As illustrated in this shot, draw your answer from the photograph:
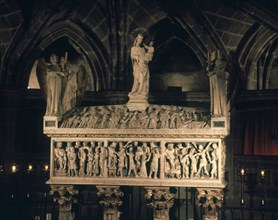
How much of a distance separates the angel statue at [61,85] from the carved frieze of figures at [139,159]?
2.72 ft

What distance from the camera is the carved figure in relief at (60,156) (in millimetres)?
15945

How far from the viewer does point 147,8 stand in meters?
20.0

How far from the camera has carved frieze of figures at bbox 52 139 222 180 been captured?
15.3m

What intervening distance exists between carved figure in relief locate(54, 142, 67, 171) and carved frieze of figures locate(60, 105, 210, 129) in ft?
1.47

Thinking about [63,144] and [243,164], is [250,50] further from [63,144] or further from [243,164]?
[63,144]

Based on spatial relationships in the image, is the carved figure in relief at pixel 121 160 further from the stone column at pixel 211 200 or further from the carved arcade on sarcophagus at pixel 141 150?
the stone column at pixel 211 200

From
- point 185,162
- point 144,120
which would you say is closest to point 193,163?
point 185,162

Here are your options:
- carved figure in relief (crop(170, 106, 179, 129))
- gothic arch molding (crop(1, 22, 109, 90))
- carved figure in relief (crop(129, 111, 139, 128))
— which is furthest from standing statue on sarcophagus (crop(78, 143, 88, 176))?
gothic arch molding (crop(1, 22, 109, 90))

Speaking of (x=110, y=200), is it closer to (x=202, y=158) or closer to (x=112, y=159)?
(x=112, y=159)

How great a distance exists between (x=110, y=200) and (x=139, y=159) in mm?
1095

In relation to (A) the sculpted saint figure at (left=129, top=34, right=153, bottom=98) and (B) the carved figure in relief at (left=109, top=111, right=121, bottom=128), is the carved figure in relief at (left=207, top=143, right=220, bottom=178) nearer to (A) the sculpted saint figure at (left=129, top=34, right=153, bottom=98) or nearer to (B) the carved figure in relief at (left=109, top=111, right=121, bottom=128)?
(A) the sculpted saint figure at (left=129, top=34, right=153, bottom=98)

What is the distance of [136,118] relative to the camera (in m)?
15.7

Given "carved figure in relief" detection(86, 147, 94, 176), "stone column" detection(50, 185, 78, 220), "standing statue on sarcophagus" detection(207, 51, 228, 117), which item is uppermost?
"standing statue on sarcophagus" detection(207, 51, 228, 117)

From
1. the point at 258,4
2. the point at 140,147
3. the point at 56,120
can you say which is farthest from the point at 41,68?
the point at 258,4
